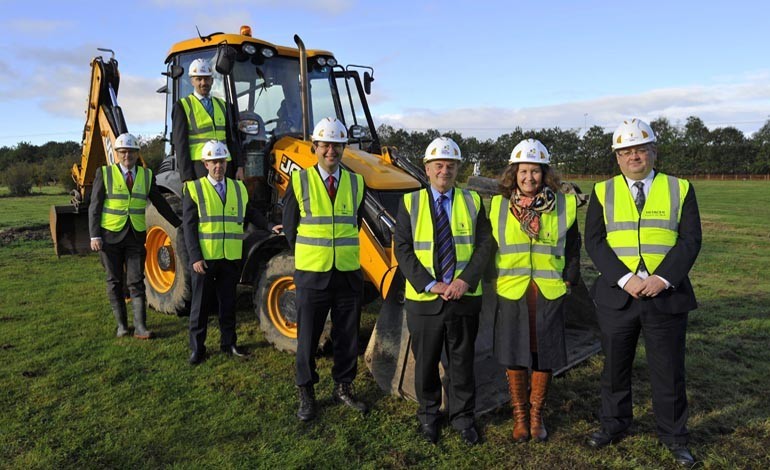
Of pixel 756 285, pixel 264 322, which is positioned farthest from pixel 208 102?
pixel 756 285

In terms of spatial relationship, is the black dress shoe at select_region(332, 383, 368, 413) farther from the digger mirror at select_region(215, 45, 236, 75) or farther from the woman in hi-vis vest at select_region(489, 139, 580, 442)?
the digger mirror at select_region(215, 45, 236, 75)

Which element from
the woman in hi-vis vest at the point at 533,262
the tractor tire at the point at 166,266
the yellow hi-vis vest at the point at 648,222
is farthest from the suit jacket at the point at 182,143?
the yellow hi-vis vest at the point at 648,222

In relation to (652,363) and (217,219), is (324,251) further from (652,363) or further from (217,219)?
(652,363)

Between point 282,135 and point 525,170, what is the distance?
3.12 meters

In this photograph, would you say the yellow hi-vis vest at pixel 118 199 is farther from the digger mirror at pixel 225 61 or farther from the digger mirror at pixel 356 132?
the digger mirror at pixel 356 132

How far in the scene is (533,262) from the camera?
11.8 feet

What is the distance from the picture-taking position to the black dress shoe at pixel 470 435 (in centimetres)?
368

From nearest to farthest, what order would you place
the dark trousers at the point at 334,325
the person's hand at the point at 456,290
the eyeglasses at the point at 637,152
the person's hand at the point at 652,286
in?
the person's hand at the point at 652,286 → the eyeglasses at the point at 637,152 → the person's hand at the point at 456,290 → the dark trousers at the point at 334,325

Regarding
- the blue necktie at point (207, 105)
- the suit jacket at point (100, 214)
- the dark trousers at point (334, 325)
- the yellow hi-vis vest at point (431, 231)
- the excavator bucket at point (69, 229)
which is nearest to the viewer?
the yellow hi-vis vest at point (431, 231)

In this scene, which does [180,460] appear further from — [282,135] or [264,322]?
[282,135]

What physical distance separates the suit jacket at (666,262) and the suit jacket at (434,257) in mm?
621

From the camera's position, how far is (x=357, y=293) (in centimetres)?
421

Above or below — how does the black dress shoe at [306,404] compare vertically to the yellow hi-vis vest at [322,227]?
below

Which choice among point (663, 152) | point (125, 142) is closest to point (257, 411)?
point (125, 142)
